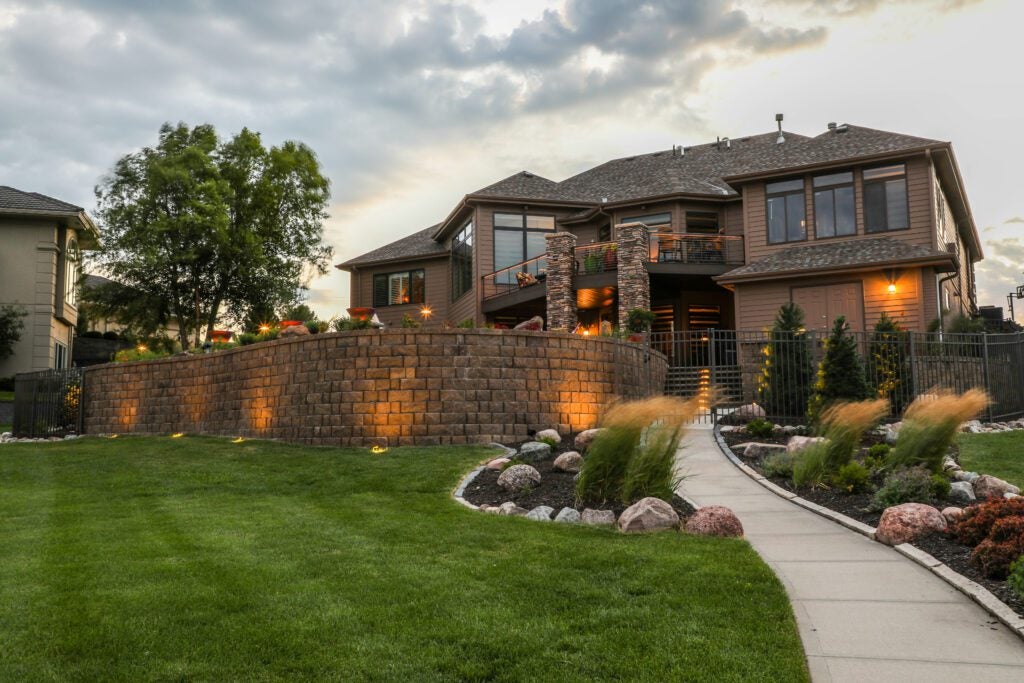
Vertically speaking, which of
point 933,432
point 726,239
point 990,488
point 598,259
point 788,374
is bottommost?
point 990,488

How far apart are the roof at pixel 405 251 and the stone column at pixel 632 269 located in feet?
28.6

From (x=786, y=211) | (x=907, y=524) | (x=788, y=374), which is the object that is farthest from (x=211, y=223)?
(x=907, y=524)

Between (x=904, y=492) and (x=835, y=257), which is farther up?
(x=835, y=257)

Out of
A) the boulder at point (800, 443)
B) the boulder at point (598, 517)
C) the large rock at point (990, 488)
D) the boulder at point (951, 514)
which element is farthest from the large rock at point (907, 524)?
the boulder at point (800, 443)

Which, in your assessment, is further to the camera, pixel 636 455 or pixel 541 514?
pixel 636 455

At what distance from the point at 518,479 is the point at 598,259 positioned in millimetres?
14766

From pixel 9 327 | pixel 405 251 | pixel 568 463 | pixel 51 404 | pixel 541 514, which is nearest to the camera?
pixel 541 514

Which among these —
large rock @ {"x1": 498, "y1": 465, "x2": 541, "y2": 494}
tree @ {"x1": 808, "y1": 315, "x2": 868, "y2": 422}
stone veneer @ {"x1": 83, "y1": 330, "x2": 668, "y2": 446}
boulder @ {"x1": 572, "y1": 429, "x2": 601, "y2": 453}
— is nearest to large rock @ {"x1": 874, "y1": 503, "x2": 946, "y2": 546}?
large rock @ {"x1": 498, "y1": 465, "x2": 541, "y2": 494}

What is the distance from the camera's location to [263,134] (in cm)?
3130

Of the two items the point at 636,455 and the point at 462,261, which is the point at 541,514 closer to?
the point at 636,455

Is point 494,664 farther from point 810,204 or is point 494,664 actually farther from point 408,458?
point 810,204

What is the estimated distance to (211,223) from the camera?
28.1 meters

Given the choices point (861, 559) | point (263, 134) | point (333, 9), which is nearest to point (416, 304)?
point (263, 134)

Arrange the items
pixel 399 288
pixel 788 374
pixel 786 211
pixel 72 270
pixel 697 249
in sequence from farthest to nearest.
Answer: pixel 72 270 < pixel 399 288 < pixel 697 249 < pixel 786 211 < pixel 788 374
